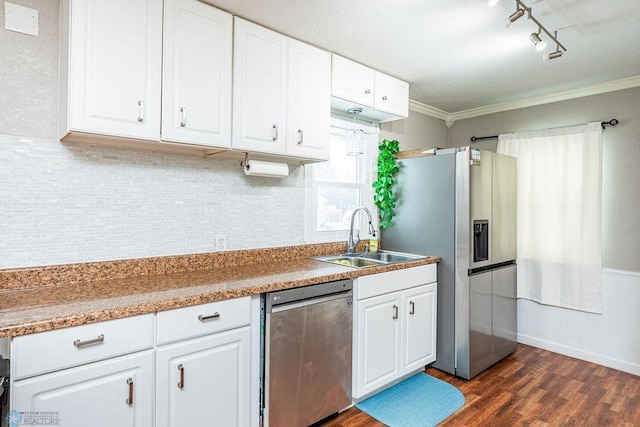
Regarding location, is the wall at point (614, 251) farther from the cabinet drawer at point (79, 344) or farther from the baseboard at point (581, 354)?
the cabinet drawer at point (79, 344)

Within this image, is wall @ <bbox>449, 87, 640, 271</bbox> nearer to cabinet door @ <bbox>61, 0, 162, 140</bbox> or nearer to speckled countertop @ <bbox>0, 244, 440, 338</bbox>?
speckled countertop @ <bbox>0, 244, 440, 338</bbox>

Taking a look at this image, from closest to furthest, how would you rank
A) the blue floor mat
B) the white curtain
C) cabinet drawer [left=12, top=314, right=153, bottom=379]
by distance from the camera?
cabinet drawer [left=12, top=314, right=153, bottom=379], the blue floor mat, the white curtain

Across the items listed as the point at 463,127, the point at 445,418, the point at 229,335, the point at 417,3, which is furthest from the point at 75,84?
the point at 463,127

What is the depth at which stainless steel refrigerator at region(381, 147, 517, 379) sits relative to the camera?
2.68 meters

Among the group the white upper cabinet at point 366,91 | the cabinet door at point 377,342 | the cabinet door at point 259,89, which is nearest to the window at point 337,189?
the white upper cabinet at point 366,91

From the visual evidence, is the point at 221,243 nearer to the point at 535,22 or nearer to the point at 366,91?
the point at 366,91

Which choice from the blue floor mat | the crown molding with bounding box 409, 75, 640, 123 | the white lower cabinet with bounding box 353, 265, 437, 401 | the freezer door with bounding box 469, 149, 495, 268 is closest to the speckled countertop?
the white lower cabinet with bounding box 353, 265, 437, 401

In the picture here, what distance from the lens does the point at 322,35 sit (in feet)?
7.45

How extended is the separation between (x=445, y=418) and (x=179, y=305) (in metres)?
1.78

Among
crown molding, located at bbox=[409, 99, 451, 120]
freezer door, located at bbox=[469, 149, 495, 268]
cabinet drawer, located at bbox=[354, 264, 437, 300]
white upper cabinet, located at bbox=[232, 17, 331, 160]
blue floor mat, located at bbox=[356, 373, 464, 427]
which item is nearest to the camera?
white upper cabinet, located at bbox=[232, 17, 331, 160]

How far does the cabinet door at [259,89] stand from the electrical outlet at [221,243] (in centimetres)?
61

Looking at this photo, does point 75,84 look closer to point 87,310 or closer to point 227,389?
point 87,310

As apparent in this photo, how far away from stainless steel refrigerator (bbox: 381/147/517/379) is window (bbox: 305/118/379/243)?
33 cm

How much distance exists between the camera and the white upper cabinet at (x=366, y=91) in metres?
2.55
